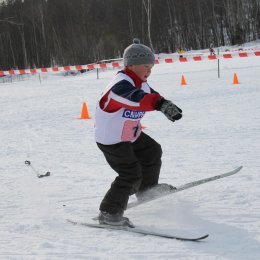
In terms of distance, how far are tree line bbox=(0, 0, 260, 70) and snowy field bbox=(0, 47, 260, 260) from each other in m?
38.2

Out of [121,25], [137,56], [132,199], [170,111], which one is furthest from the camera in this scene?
[121,25]

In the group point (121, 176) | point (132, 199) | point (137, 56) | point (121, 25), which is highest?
point (121, 25)

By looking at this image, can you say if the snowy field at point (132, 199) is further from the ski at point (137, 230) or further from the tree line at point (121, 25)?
the tree line at point (121, 25)

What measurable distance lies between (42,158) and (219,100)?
635 centimetres

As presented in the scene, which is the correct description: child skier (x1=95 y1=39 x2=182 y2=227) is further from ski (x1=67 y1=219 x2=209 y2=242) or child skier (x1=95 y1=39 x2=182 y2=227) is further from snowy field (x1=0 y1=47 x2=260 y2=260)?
snowy field (x1=0 y1=47 x2=260 y2=260)

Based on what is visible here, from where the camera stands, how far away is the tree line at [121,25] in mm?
46406

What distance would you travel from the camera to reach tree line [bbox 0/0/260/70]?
1827 inches

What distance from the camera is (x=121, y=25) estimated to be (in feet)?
159

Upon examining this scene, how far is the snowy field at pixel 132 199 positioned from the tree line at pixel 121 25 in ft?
125

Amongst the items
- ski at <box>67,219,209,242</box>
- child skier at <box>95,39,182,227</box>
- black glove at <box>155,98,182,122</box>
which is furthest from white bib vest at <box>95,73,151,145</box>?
ski at <box>67,219,209,242</box>

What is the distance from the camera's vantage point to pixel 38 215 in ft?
12.4

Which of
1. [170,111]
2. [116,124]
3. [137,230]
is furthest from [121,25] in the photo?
[170,111]

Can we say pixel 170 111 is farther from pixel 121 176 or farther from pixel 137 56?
pixel 121 176

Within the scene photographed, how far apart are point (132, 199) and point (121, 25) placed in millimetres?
45826
